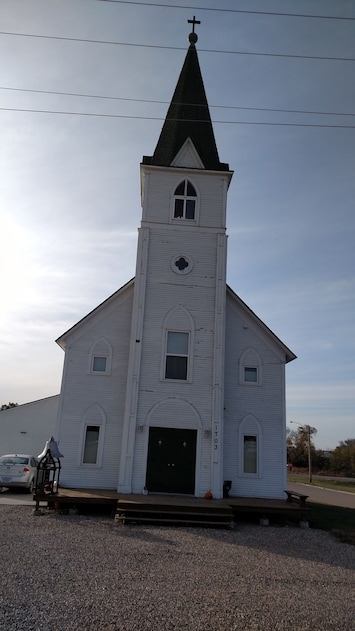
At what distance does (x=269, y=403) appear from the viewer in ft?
62.6

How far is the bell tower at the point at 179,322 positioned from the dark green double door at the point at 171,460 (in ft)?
0.11

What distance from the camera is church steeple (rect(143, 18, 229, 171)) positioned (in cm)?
2014

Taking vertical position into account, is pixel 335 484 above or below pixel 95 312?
below

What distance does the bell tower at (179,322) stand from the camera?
17.0m

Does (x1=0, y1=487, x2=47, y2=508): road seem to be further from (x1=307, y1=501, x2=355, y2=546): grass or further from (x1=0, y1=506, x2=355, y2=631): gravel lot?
(x1=307, y1=501, x2=355, y2=546): grass

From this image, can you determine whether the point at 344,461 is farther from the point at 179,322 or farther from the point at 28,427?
the point at 179,322

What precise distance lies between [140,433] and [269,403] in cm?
532

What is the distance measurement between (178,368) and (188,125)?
34.7 ft

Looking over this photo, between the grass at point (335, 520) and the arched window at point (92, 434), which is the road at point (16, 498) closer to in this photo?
the arched window at point (92, 434)

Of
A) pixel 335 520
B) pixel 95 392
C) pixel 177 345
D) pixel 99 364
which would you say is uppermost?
pixel 177 345

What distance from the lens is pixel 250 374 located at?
766 inches

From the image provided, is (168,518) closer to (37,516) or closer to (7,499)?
(37,516)

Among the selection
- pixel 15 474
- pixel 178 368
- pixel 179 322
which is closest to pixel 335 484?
pixel 178 368

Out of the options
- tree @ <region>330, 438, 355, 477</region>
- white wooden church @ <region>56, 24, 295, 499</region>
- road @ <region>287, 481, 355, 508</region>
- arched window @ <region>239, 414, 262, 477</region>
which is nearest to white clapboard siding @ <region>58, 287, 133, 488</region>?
white wooden church @ <region>56, 24, 295, 499</region>
